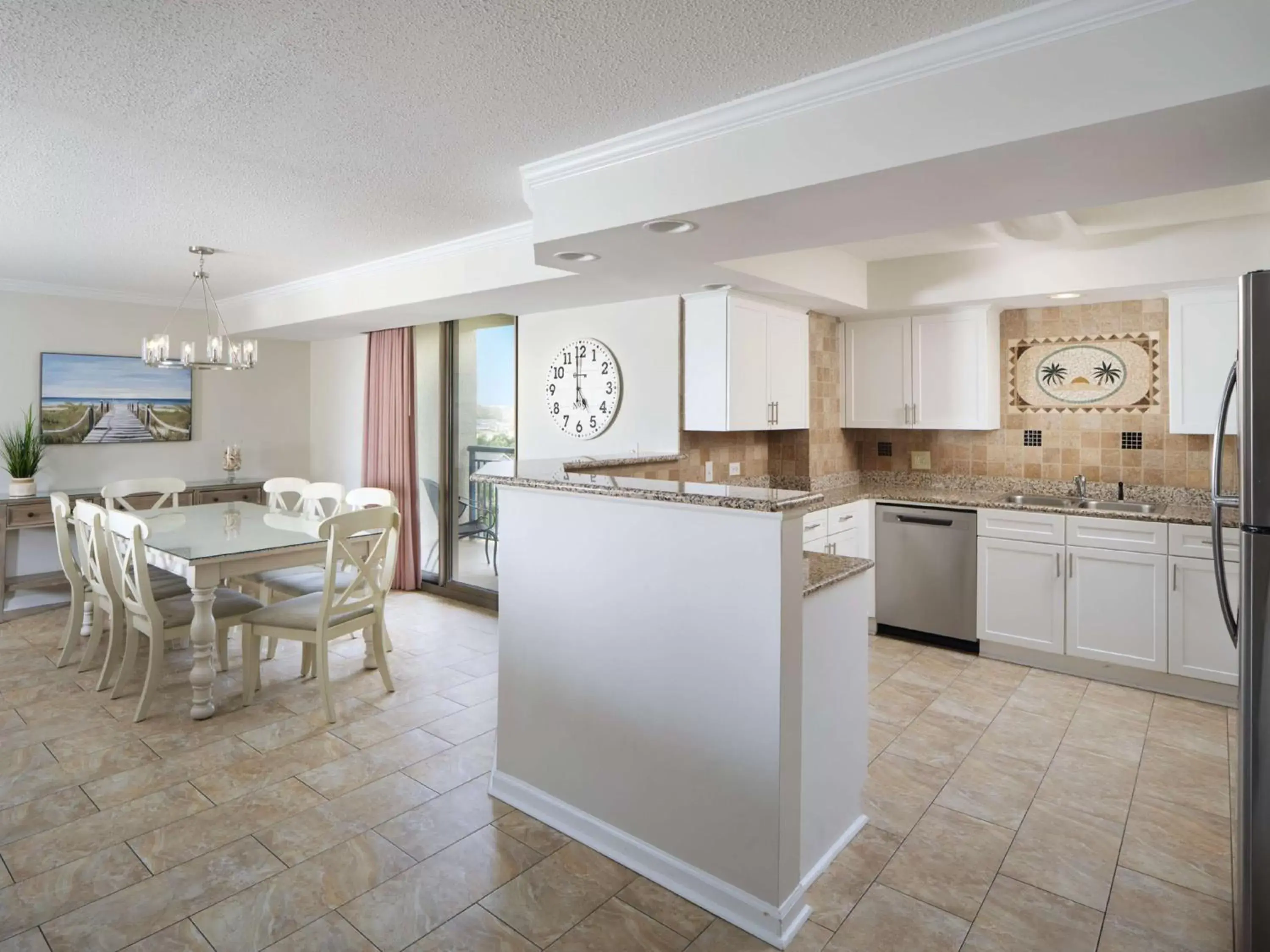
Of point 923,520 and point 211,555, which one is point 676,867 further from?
point 923,520

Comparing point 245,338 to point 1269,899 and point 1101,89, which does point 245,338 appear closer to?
point 1101,89

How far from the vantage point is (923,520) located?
4430 millimetres

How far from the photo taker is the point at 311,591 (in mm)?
4043

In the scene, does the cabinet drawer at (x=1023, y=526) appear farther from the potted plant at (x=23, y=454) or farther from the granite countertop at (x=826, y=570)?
the potted plant at (x=23, y=454)

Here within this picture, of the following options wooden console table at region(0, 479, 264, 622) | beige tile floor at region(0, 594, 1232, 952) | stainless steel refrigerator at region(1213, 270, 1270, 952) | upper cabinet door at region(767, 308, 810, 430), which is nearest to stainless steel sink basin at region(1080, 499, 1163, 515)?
beige tile floor at region(0, 594, 1232, 952)

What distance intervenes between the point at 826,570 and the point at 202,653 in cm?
286

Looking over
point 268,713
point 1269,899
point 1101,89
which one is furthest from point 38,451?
point 1269,899

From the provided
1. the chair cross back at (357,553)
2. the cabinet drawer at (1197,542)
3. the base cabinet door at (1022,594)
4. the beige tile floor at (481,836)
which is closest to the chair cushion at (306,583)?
the chair cross back at (357,553)

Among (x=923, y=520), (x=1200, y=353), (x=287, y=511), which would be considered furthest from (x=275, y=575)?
(x=1200, y=353)

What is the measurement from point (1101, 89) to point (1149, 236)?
247 cm

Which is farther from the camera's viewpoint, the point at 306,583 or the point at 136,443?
the point at 136,443

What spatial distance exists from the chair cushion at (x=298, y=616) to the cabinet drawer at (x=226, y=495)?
2310 millimetres

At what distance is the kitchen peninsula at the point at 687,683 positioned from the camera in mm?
2016

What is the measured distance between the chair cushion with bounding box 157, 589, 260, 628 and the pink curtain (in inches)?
73.8
